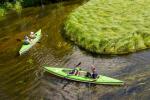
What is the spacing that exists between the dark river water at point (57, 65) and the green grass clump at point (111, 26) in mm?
1257

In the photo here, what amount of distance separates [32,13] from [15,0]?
4864mm

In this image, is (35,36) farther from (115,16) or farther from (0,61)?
(115,16)

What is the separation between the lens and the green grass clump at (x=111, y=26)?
3703 centimetres

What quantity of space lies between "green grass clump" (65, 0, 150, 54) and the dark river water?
49.5 inches

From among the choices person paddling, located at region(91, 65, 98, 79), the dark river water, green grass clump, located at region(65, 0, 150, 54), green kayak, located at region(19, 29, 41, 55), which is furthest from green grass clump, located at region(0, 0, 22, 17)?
person paddling, located at region(91, 65, 98, 79)

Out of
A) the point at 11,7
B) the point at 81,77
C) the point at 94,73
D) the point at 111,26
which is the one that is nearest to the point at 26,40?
the point at 111,26

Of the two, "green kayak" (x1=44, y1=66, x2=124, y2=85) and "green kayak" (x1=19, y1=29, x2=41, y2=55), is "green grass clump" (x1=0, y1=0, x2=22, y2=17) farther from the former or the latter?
"green kayak" (x1=44, y1=66, x2=124, y2=85)

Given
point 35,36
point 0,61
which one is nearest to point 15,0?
point 35,36

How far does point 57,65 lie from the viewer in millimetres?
35812

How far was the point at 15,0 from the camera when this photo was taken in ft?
189

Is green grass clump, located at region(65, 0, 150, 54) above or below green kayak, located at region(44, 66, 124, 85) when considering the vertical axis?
above

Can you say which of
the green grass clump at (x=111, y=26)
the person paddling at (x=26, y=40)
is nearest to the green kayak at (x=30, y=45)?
the person paddling at (x=26, y=40)

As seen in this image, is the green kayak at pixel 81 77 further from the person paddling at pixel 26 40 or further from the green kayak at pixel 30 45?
the person paddling at pixel 26 40

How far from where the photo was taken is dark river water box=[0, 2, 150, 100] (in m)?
29.5
